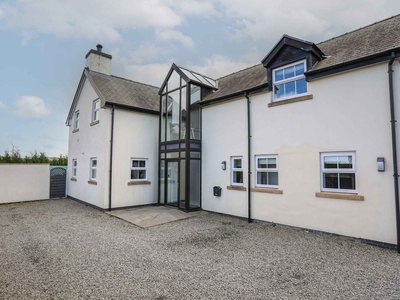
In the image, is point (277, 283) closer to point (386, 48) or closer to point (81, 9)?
point (386, 48)

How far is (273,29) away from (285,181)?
746 centimetres


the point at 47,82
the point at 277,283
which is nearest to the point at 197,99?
the point at 277,283

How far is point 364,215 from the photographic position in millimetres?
6047

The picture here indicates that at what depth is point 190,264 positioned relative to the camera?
15.8 ft

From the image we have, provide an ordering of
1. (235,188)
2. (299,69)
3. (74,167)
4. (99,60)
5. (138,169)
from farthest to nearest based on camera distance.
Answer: (74,167), (99,60), (138,169), (235,188), (299,69)

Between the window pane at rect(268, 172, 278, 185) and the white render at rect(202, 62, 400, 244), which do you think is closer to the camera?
the white render at rect(202, 62, 400, 244)

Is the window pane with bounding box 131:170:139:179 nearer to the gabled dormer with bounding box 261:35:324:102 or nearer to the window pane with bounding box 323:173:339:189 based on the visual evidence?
the gabled dormer with bounding box 261:35:324:102

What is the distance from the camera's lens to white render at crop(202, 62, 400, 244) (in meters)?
5.90

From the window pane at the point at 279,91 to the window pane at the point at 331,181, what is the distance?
124 inches

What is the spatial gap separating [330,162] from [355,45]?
161 inches

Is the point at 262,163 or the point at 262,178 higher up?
the point at 262,163

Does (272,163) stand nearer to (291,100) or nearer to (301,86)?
(291,100)

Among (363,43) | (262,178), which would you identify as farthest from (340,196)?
(363,43)

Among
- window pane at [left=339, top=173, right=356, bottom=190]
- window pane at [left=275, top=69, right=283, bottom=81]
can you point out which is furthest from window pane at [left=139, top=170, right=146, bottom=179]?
window pane at [left=339, top=173, right=356, bottom=190]
